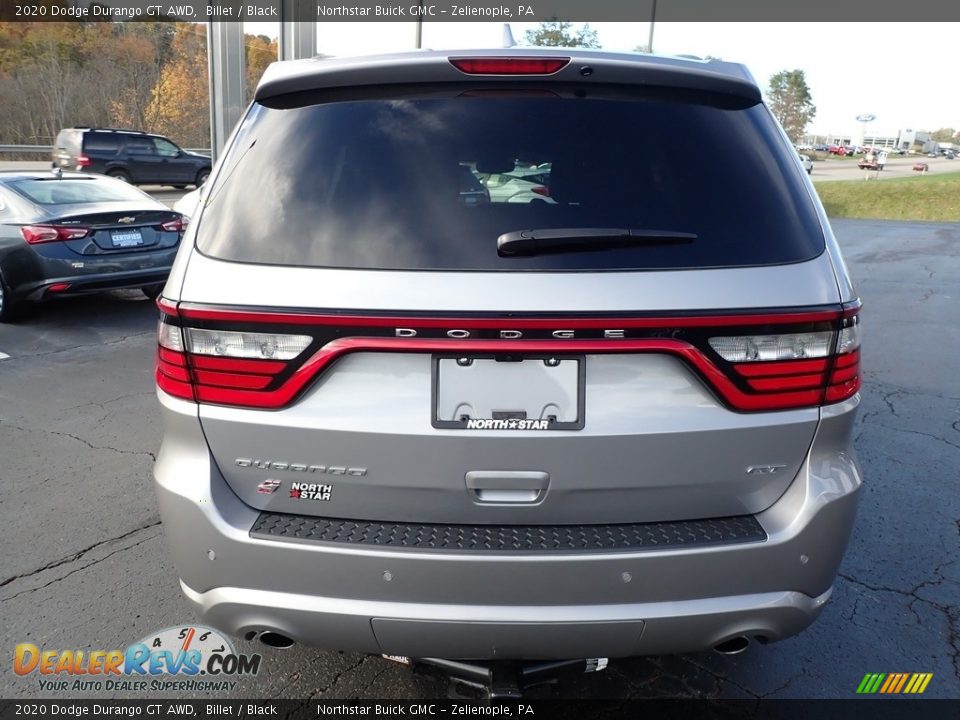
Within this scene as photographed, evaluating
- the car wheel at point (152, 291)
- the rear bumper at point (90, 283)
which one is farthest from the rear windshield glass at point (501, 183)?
the car wheel at point (152, 291)

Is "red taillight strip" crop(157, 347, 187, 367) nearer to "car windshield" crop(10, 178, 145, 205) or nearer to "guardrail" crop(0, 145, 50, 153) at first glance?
"car windshield" crop(10, 178, 145, 205)

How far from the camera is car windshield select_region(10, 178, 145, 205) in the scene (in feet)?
26.1

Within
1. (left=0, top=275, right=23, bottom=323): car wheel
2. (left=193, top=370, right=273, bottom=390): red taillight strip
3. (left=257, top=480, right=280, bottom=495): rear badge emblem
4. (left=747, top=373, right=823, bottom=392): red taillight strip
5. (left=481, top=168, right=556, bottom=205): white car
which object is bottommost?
(left=0, top=275, right=23, bottom=323): car wheel

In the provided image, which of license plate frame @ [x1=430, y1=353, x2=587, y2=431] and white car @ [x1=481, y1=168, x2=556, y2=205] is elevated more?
white car @ [x1=481, y1=168, x2=556, y2=205]

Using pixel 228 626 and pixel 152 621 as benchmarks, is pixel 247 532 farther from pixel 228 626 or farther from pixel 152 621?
pixel 152 621

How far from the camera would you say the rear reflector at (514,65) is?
204 cm

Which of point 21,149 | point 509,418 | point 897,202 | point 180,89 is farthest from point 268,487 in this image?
point 180,89

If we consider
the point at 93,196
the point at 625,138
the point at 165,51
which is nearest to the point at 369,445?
the point at 625,138

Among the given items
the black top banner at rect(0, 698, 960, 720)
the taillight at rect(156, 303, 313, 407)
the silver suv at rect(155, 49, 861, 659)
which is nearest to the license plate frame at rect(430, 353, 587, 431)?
the silver suv at rect(155, 49, 861, 659)

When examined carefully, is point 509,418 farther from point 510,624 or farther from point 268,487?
point 268,487

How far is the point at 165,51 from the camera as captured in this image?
3944cm

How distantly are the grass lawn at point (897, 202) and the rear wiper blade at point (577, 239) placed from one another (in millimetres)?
28051

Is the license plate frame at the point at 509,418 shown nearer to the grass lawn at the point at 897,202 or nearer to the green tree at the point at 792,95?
the grass lawn at the point at 897,202

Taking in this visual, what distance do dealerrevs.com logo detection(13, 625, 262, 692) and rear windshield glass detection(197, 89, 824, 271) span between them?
1.58 metres
